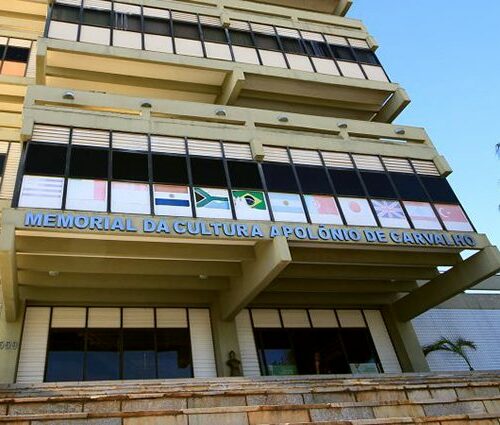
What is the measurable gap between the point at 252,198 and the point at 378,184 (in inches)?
190

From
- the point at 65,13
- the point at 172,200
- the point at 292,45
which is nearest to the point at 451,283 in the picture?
the point at 172,200

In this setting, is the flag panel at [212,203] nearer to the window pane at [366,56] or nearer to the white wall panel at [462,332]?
the white wall panel at [462,332]

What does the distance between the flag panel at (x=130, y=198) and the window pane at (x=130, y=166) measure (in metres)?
0.26

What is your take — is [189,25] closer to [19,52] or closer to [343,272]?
[19,52]

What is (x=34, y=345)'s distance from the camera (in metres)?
13.8

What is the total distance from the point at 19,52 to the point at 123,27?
16.9 ft

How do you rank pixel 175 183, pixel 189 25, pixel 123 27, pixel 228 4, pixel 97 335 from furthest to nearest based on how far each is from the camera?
pixel 228 4 → pixel 189 25 → pixel 123 27 → pixel 97 335 → pixel 175 183

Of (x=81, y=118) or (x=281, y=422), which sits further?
(x=81, y=118)

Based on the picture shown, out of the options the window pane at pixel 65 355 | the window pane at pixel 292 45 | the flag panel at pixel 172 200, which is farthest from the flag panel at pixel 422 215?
the window pane at pixel 65 355

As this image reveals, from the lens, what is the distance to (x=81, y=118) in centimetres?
1435

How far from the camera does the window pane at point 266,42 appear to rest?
66.5 feet

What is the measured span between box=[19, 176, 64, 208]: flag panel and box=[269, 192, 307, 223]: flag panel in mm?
6085

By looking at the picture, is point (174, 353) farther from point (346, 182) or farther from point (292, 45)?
point (292, 45)

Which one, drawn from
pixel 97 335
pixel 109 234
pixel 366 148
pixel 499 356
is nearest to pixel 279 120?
pixel 366 148
